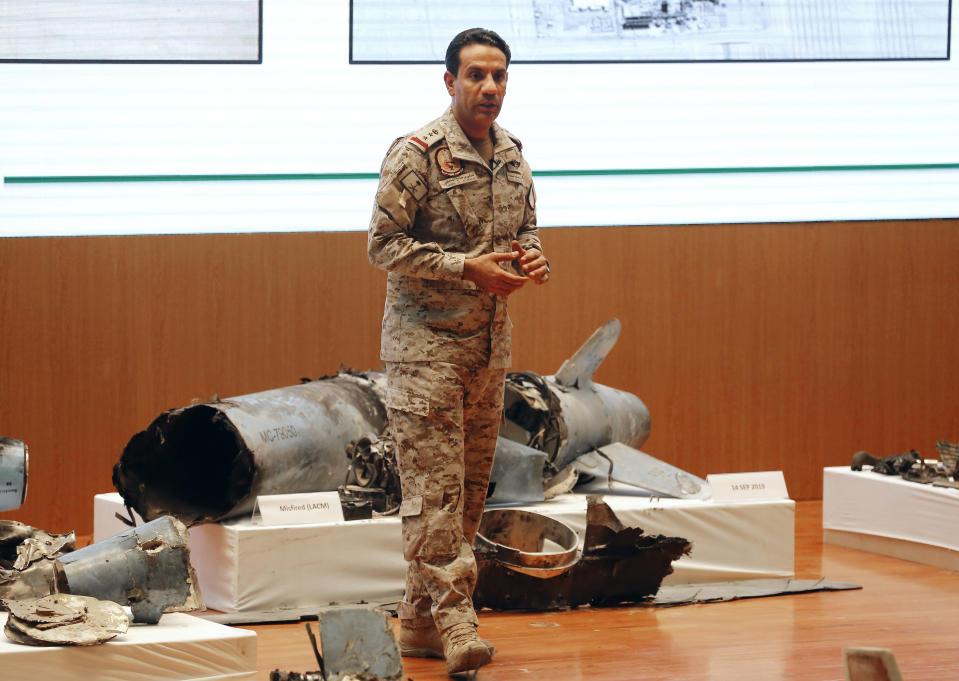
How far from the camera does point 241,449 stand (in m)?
4.40

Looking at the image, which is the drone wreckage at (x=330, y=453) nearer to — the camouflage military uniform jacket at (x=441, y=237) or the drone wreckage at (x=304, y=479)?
the drone wreckage at (x=304, y=479)

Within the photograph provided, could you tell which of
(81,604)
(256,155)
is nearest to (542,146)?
(256,155)

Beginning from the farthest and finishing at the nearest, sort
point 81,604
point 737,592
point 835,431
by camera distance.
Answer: point 835,431
point 737,592
point 81,604

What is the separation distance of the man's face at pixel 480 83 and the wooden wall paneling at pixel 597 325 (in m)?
2.44

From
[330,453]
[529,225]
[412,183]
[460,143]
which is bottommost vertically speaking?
[330,453]

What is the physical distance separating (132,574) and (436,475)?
837 mm

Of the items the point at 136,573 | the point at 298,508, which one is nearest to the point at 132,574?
the point at 136,573

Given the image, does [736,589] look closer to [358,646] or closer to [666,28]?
[358,646]

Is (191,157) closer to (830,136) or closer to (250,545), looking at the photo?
(250,545)

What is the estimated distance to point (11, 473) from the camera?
3.99 m

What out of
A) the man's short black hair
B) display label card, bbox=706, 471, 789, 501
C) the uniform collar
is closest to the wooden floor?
display label card, bbox=706, 471, 789, 501

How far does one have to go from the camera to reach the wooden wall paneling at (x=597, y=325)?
19.0ft

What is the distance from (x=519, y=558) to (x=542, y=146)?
271 centimetres

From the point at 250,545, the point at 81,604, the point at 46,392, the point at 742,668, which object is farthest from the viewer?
the point at 46,392
